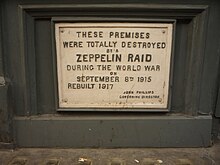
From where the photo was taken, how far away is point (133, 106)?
238 cm

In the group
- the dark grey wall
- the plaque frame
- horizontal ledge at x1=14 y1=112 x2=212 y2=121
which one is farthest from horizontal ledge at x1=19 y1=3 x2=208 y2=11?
horizontal ledge at x1=14 y1=112 x2=212 y2=121

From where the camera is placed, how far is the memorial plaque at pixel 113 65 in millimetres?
2234

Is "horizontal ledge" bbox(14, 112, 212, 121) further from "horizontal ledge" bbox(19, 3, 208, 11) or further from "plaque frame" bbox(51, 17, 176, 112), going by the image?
"horizontal ledge" bbox(19, 3, 208, 11)

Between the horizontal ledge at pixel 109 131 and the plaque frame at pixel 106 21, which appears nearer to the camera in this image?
the plaque frame at pixel 106 21

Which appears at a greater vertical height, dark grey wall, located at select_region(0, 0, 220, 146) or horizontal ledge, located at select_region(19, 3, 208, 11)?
horizontal ledge, located at select_region(19, 3, 208, 11)

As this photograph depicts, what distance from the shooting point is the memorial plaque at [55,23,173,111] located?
2.23 metres

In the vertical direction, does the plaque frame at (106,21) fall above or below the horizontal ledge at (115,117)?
above

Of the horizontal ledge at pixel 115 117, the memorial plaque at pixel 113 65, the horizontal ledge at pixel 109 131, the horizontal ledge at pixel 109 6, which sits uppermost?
the horizontal ledge at pixel 109 6

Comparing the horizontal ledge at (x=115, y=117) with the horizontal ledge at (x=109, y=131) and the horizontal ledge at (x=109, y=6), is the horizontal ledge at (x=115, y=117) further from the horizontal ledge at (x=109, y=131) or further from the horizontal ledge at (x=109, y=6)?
the horizontal ledge at (x=109, y=6)

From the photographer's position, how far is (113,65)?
7.57ft

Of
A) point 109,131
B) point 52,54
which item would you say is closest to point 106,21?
point 52,54

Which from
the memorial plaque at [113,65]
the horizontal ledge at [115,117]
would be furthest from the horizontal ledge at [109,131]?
the memorial plaque at [113,65]

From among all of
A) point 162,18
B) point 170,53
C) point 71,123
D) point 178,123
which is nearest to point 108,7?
point 162,18

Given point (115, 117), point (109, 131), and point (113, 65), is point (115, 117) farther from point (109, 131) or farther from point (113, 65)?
point (113, 65)
